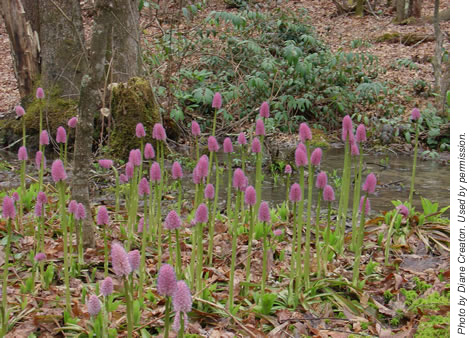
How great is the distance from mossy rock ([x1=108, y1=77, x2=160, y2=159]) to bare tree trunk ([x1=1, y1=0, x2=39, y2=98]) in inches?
83.4

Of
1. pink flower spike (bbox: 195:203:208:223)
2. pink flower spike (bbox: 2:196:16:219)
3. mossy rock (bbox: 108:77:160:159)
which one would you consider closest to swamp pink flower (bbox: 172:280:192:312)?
pink flower spike (bbox: 195:203:208:223)

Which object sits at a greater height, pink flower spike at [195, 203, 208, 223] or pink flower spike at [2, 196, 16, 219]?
pink flower spike at [2, 196, 16, 219]

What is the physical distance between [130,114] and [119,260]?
5.52m

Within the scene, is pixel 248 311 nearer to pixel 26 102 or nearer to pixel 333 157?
pixel 333 157

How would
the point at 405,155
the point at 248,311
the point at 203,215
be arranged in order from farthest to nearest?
the point at 405,155, the point at 248,311, the point at 203,215

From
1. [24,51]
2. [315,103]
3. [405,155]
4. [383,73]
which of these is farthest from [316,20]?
[24,51]

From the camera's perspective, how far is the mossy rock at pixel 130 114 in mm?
6684

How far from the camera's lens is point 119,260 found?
147 centimetres

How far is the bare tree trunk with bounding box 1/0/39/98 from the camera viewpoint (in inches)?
305

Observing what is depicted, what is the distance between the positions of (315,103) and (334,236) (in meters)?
7.43

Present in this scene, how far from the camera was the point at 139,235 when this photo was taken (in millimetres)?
3525

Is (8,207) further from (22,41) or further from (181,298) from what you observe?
(22,41)

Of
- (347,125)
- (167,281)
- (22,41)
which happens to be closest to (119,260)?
(167,281)

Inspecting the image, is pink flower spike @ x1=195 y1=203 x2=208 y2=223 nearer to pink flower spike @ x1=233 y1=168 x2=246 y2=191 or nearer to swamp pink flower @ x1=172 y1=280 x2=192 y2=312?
pink flower spike @ x1=233 y1=168 x2=246 y2=191
